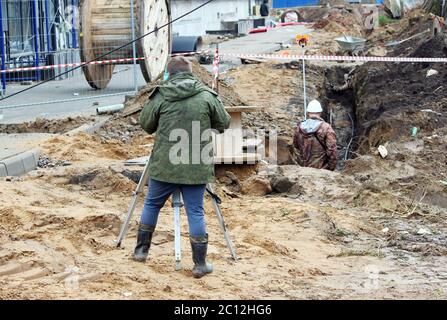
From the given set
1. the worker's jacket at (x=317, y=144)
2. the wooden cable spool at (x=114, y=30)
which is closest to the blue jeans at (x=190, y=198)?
the worker's jacket at (x=317, y=144)

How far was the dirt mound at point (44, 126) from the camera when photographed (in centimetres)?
1445

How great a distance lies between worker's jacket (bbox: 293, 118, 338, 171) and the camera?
13.4 meters

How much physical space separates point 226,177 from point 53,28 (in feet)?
42.5

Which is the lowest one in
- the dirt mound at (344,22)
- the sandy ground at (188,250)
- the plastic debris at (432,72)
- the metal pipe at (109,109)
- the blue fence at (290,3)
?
the sandy ground at (188,250)

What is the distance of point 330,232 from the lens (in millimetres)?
9469

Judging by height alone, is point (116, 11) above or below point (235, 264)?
above

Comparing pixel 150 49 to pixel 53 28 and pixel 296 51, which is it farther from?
pixel 296 51

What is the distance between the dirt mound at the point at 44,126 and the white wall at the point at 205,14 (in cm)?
2143

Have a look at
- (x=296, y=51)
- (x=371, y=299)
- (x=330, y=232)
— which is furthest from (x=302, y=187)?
(x=296, y=51)

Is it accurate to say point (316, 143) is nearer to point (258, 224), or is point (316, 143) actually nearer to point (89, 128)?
point (89, 128)

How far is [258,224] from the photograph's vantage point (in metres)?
9.65

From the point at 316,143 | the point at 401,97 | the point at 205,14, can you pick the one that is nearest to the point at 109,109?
the point at 316,143

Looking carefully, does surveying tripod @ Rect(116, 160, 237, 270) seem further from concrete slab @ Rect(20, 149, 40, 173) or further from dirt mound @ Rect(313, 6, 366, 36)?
dirt mound @ Rect(313, 6, 366, 36)

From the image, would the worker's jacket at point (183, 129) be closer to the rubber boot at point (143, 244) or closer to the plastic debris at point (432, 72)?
the rubber boot at point (143, 244)
